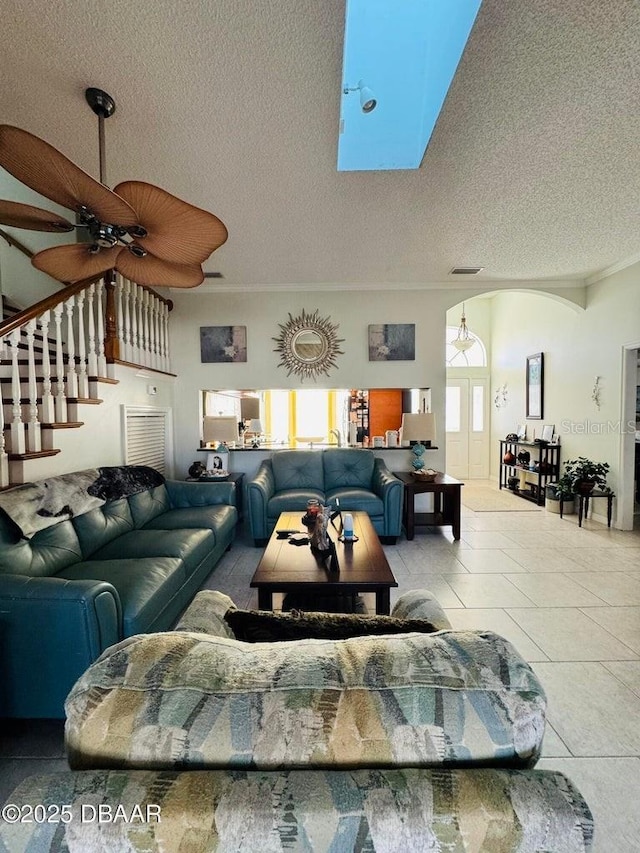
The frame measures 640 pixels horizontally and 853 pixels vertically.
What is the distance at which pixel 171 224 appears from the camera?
5.68 feet

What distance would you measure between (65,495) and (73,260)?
4.60 feet

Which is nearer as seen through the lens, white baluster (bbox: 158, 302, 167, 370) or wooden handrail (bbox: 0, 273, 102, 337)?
wooden handrail (bbox: 0, 273, 102, 337)

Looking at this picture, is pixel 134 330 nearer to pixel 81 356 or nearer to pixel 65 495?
pixel 81 356

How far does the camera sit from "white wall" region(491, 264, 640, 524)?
14.4 ft

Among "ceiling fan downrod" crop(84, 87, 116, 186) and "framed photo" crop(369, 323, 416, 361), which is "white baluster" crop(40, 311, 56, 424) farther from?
"framed photo" crop(369, 323, 416, 361)

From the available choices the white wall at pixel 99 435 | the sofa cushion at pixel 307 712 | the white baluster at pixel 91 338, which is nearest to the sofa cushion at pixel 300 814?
the sofa cushion at pixel 307 712

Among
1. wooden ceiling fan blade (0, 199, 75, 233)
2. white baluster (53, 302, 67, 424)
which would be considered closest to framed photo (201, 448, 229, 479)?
white baluster (53, 302, 67, 424)

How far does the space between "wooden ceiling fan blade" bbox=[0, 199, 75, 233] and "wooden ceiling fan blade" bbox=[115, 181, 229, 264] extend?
0.36 m

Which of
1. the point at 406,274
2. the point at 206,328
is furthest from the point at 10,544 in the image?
the point at 406,274

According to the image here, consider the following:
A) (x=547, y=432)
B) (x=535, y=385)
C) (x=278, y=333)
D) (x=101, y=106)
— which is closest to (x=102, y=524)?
(x=101, y=106)

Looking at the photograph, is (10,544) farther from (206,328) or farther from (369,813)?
(206,328)

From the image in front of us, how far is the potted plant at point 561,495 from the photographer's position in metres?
4.81

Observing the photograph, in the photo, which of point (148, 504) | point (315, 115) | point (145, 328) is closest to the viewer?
point (315, 115)

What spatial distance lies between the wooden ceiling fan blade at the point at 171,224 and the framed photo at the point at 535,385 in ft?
18.5
